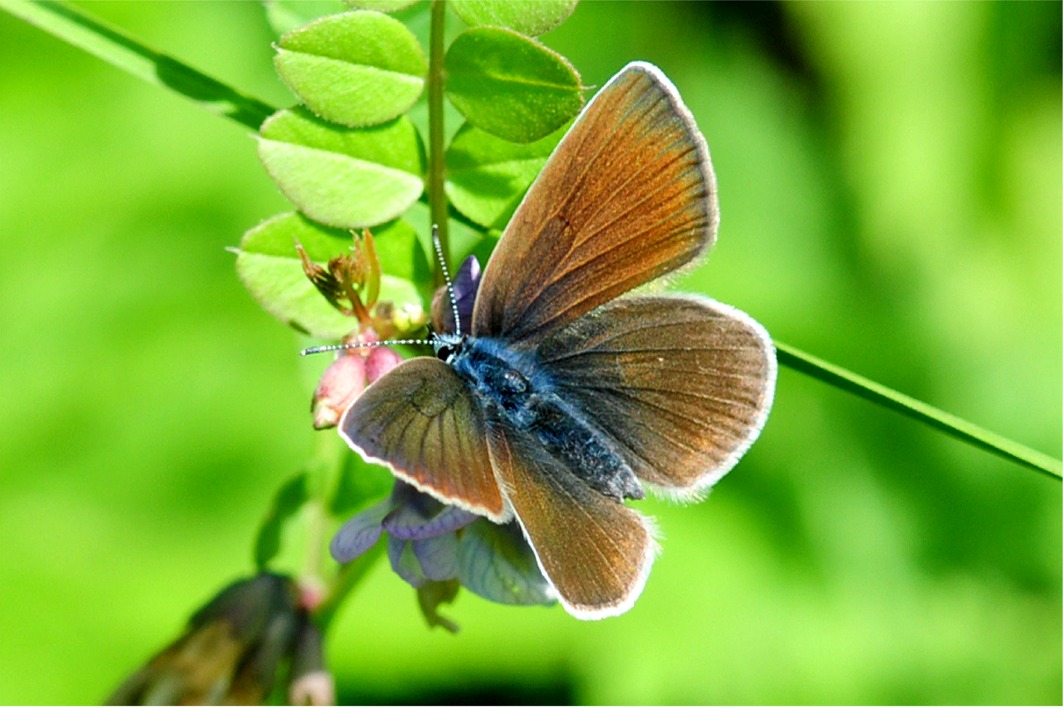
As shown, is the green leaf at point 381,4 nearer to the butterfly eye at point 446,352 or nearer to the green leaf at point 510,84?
the green leaf at point 510,84

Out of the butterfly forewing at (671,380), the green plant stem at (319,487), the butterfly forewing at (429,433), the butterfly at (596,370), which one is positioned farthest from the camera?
the green plant stem at (319,487)

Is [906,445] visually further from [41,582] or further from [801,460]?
[41,582]

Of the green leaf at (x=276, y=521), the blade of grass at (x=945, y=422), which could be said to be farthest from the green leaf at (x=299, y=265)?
the blade of grass at (x=945, y=422)

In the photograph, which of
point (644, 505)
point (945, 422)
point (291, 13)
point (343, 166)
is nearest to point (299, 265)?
point (343, 166)

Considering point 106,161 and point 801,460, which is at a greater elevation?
point 106,161

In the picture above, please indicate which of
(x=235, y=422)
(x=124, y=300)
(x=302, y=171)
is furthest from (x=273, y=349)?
(x=302, y=171)

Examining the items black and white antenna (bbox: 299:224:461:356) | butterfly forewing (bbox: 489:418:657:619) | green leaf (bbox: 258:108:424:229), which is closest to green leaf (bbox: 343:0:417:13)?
green leaf (bbox: 258:108:424:229)
